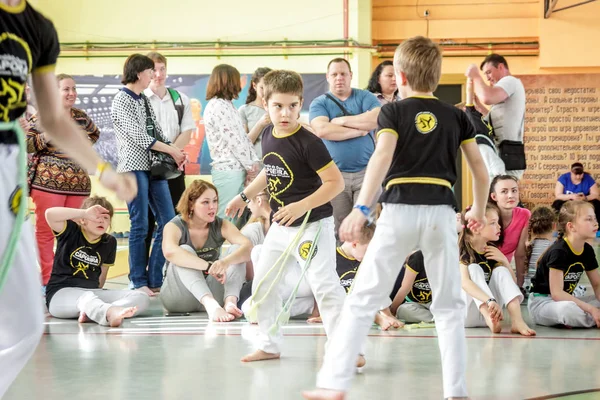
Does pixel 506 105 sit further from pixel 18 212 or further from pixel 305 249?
pixel 18 212

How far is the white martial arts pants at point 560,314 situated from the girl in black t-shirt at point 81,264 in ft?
8.06

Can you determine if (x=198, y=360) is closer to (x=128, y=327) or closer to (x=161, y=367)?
(x=161, y=367)

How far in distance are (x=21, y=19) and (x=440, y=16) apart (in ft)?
41.6

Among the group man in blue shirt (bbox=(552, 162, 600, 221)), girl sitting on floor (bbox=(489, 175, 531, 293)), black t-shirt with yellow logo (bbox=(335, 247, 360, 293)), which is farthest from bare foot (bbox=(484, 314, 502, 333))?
man in blue shirt (bbox=(552, 162, 600, 221))

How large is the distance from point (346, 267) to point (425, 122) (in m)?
2.21

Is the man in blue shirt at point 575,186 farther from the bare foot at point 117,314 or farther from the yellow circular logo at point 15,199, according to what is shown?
the yellow circular logo at point 15,199

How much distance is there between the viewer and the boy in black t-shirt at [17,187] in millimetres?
1854

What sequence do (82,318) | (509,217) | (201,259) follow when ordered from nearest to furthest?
(82,318), (201,259), (509,217)

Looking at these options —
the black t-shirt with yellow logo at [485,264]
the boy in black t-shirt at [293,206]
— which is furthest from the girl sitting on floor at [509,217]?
the boy in black t-shirt at [293,206]

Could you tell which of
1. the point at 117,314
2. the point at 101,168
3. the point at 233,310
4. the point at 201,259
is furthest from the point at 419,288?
the point at 101,168

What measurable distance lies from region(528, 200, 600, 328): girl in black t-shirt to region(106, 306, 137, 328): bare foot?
2432 mm

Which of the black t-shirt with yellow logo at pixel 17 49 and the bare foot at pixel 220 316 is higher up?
the black t-shirt with yellow logo at pixel 17 49

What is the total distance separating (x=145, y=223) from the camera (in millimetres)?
5883

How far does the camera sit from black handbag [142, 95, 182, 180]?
5.87 meters
